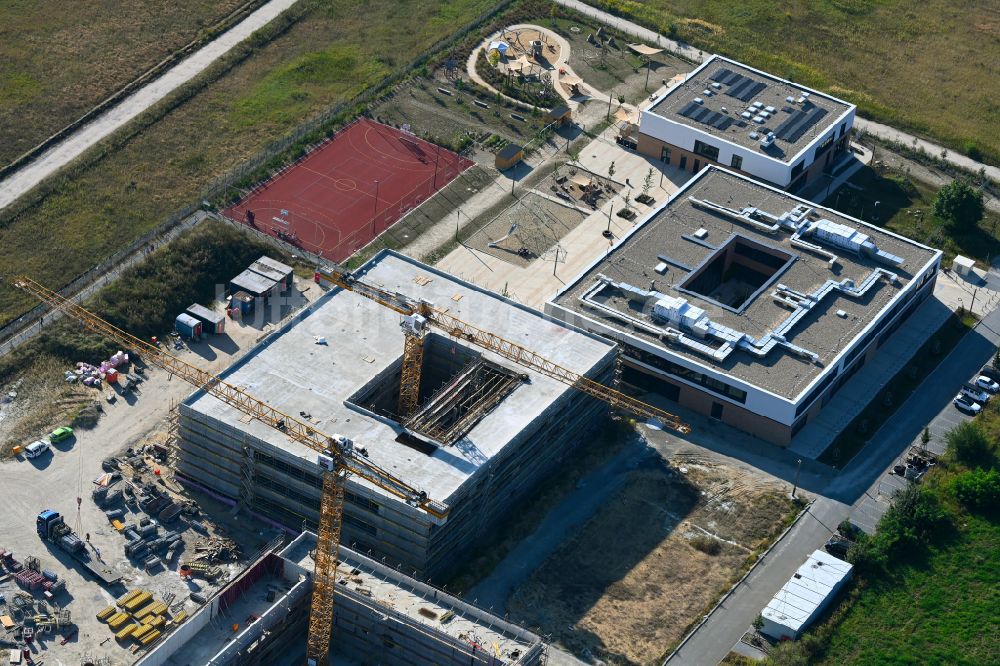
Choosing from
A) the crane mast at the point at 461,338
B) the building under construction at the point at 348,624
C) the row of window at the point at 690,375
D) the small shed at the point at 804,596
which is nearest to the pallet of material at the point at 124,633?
the building under construction at the point at 348,624

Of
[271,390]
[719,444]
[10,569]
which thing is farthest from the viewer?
[719,444]

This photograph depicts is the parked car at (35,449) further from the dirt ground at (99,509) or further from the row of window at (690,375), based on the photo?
the row of window at (690,375)

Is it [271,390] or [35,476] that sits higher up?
[271,390]

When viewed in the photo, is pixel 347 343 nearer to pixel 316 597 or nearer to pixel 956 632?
pixel 316 597

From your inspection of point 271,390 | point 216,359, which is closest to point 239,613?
point 271,390

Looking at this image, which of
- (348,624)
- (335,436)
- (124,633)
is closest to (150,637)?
(124,633)

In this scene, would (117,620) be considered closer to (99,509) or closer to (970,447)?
(99,509)
